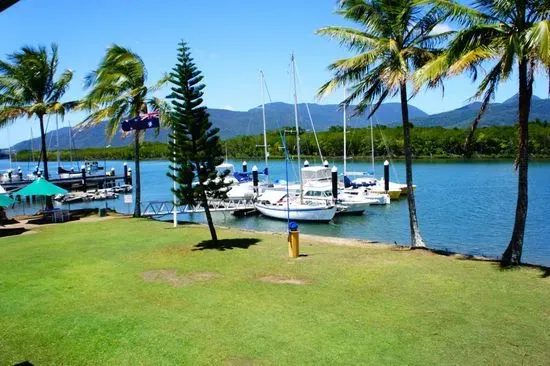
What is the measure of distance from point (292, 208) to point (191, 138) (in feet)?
54.5

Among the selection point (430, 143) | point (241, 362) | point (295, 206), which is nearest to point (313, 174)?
point (295, 206)

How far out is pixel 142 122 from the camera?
73.7 feet

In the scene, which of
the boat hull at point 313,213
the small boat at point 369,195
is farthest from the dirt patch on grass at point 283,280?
the small boat at point 369,195

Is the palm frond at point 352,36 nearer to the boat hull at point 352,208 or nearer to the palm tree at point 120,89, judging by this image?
the palm tree at point 120,89

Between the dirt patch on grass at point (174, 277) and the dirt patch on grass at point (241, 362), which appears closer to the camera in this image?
the dirt patch on grass at point (241, 362)

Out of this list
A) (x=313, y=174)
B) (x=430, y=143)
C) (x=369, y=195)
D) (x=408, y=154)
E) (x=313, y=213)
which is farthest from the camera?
(x=430, y=143)

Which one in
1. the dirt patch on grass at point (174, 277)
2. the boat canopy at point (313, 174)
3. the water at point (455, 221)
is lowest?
the water at point (455, 221)

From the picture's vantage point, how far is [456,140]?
354ft

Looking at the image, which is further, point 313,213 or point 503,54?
point 313,213

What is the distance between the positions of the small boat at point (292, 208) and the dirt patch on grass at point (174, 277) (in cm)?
1704

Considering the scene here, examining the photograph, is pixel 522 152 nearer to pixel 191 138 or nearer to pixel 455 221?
pixel 191 138

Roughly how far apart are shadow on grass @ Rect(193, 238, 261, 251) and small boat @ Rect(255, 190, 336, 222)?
1190cm

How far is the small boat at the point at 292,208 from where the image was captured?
31969mm

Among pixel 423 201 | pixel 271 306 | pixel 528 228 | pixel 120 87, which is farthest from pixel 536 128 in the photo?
pixel 271 306
